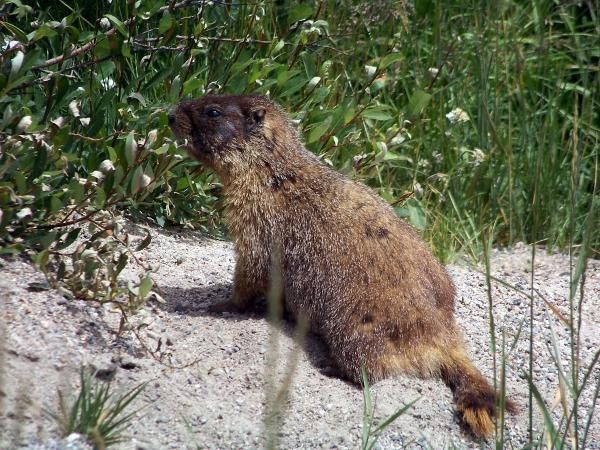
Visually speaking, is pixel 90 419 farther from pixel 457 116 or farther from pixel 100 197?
pixel 457 116

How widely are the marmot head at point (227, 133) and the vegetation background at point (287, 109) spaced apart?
14 centimetres

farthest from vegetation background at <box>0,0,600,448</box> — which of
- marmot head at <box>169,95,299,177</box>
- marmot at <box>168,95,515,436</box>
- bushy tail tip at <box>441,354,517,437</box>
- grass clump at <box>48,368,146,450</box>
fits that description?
grass clump at <box>48,368,146,450</box>

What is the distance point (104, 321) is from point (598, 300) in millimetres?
2770

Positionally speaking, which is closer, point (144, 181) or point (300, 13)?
point (144, 181)

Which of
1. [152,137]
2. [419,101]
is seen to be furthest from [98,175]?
[419,101]

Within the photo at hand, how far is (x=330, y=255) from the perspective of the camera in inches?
177

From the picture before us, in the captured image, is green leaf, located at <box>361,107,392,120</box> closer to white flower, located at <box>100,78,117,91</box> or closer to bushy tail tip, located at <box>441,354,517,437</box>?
white flower, located at <box>100,78,117,91</box>

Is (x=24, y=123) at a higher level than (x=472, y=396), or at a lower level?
higher

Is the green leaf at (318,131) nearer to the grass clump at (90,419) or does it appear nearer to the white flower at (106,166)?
the white flower at (106,166)

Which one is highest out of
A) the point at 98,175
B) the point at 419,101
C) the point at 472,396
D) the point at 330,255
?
the point at 419,101

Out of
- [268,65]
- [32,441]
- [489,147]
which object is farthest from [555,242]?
[32,441]

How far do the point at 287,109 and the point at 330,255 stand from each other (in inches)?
63.1

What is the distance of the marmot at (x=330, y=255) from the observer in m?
4.29

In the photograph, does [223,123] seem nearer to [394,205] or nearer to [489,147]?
[394,205]
